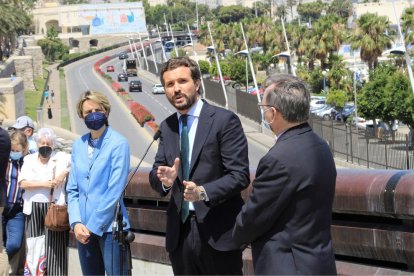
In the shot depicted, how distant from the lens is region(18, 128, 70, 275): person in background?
7.13 m

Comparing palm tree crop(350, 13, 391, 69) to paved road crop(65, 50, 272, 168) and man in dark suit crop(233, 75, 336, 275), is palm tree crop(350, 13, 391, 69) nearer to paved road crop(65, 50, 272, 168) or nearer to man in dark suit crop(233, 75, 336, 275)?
paved road crop(65, 50, 272, 168)

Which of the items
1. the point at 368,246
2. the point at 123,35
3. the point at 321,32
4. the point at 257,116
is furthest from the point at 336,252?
the point at 123,35

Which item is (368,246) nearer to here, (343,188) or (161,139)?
(343,188)

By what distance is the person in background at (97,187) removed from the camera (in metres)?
6.02

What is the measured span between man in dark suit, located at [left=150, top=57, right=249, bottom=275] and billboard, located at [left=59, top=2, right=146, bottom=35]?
590ft

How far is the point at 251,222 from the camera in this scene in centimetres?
455

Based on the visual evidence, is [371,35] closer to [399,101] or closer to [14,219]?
[399,101]

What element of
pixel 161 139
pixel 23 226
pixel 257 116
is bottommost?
pixel 257 116

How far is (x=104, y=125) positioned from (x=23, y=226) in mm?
1703

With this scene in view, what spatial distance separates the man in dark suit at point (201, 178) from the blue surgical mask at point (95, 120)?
869mm

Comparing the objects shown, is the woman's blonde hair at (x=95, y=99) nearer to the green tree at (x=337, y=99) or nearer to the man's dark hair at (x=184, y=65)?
the man's dark hair at (x=184, y=65)

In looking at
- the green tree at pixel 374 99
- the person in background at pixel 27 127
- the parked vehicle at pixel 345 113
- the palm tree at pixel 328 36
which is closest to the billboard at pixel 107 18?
the palm tree at pixel 328 36

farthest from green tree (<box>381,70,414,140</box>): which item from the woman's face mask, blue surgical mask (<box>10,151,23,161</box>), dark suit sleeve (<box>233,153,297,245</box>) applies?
dark suit sleeve (<box>233,153,297,245</box>)

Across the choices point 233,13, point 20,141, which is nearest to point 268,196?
point 20,141
